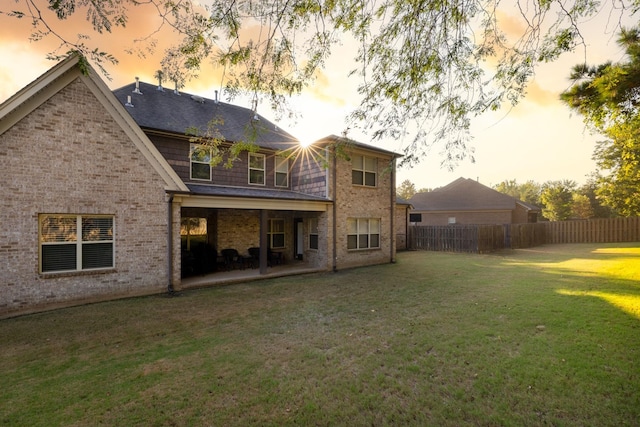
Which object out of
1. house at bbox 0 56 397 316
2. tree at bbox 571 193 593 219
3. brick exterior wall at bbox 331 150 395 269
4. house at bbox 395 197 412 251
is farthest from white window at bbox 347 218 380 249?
tree at bbox 571 193 593 219

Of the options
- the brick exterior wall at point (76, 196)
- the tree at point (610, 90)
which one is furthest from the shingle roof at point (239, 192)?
the tree at point (610, 90)

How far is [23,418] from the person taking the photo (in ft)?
11.0

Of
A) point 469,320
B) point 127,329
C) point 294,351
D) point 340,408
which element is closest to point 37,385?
point 127,329

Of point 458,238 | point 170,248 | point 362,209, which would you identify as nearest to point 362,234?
point 362,209

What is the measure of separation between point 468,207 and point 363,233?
82.2 feet

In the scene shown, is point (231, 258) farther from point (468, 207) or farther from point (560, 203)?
point (560, 203)

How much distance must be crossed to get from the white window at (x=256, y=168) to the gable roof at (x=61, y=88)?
4.79m

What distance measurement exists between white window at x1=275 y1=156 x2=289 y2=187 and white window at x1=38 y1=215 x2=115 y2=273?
781 cm

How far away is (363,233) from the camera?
14.7 meters

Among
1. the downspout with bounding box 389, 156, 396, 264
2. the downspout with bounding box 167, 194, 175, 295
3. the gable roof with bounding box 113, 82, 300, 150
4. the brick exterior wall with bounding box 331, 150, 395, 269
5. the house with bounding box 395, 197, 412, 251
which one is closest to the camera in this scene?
the downspout with bounding box 167, 194, 175, 295

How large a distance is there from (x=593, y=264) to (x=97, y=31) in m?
19.7

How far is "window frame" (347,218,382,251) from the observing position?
14200 millimetres

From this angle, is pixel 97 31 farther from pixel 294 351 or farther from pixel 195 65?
pixel 294 351

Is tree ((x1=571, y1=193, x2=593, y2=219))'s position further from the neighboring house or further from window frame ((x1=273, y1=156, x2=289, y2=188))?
window frame ((x1=273, y1=156, x2=289, y2=188))
